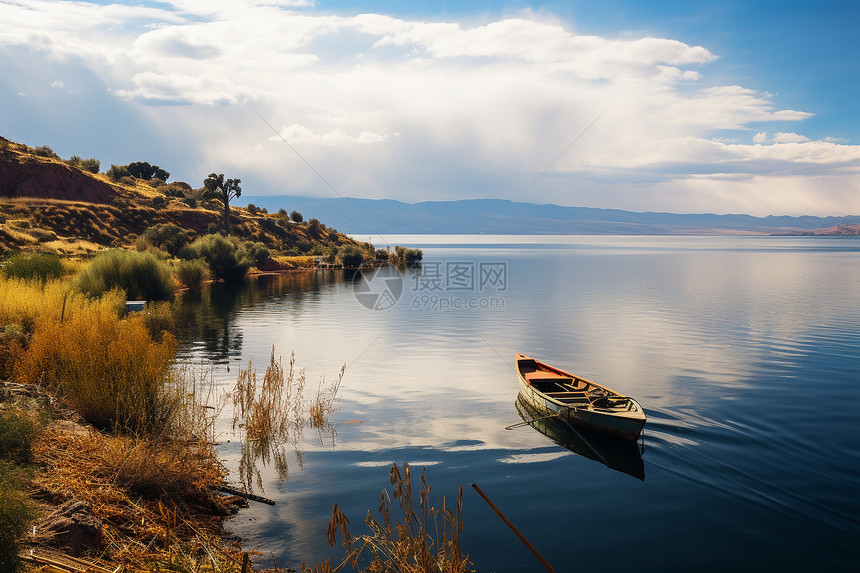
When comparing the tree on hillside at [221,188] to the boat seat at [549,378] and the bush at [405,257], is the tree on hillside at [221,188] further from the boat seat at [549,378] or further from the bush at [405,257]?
the boat seat at [549,378]

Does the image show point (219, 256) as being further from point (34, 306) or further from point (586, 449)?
point (586, 449)

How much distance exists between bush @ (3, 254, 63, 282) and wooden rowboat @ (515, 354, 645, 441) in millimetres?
21514

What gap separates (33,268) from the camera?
27.4 m

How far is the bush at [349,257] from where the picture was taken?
97.5 m

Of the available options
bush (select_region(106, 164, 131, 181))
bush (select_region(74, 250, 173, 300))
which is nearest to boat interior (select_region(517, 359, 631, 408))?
bush (select_region(74, 250, 173, 300))

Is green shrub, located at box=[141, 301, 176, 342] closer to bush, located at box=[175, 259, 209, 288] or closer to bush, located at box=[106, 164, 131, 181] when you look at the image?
bush, located at box=[175, 259, 209, 288]

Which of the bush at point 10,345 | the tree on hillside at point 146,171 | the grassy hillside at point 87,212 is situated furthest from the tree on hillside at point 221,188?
the bush at point 10,345

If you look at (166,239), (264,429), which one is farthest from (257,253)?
(264,429)

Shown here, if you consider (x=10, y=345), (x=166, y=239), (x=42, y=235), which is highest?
(x=166, y=239)

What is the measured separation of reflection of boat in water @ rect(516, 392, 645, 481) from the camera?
14.9m

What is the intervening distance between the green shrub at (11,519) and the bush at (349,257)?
296 feet

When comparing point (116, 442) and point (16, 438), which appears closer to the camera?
point (16, 438)

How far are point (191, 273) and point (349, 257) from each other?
134ft

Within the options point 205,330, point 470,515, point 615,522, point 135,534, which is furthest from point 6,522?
point 205,330
